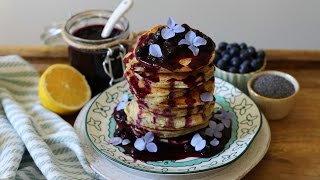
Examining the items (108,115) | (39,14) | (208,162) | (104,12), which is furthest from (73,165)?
(39,14)

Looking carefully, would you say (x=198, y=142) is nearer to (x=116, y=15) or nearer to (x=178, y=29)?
(x=178, y=29)

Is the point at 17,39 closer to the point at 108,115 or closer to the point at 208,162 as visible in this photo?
the point at 108,115

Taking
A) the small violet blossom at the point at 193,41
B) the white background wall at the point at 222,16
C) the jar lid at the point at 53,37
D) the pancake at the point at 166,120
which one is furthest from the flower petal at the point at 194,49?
the white background wall at the point at 222,16

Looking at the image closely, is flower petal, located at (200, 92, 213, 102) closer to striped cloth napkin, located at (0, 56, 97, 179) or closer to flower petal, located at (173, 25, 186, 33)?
flower petal, located at (173, 25, 186, 33)

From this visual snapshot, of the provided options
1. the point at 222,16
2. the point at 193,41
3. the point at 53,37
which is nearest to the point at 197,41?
the point at 193,41

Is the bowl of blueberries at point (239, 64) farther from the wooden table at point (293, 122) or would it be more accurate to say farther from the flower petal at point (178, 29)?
the flower petal at point (178, 29)

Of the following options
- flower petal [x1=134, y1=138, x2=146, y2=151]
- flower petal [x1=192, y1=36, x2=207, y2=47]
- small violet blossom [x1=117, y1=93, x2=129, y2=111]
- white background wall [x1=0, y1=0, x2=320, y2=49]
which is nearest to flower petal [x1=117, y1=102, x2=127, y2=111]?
small violet blossom [x1=117, y1=93, x2=129, y2=111]
